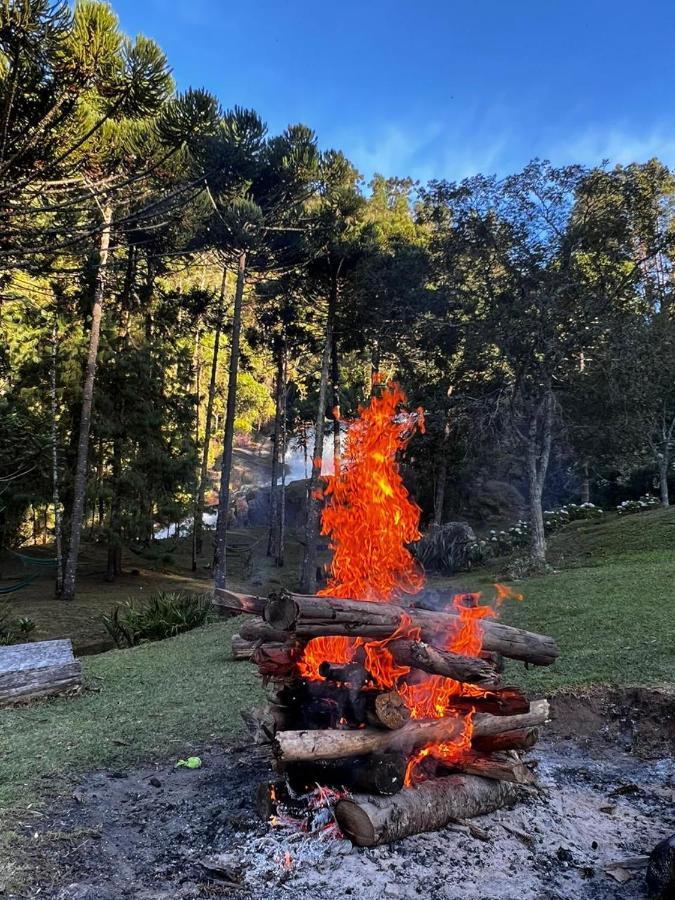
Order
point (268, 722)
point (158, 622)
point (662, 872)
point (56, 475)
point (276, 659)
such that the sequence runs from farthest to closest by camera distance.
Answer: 1. point (56, 475)
2. point (158, 622)
3. point (268, 722)
4. point (276, 659)
5. point (662, 872)

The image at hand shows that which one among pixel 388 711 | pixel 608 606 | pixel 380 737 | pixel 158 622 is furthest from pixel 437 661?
pixel 158 622

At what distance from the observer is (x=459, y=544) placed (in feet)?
70.4

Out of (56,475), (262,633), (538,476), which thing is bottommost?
(262,633)

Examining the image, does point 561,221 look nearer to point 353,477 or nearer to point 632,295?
point 632,295

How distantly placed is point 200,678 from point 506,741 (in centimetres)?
486

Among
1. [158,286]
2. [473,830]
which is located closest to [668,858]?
[473,830]

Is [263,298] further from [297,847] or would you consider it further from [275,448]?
[297,847]

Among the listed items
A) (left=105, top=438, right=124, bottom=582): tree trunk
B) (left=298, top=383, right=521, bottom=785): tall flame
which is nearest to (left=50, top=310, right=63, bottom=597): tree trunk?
(left=105, top=438, right=124, bottom=582): tree trunk

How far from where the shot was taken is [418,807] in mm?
3613

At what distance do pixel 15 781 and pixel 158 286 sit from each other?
26242 millimetres

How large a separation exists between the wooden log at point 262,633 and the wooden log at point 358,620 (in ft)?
0.72

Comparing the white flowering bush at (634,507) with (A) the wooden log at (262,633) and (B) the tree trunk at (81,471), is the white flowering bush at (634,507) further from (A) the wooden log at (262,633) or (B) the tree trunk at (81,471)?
(A) the wooden log at (262,633)

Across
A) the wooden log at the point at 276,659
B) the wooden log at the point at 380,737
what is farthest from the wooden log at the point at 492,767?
the wooden log at the point at 276,659

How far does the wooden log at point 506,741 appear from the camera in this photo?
14.1 ft
